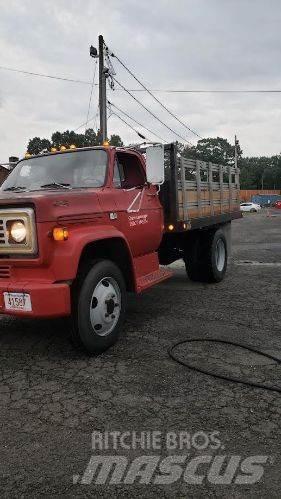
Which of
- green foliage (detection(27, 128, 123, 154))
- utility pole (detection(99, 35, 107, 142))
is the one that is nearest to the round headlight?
utility pole (detection(99, 35, 107, 142))

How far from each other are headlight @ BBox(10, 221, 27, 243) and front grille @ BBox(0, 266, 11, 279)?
32cm

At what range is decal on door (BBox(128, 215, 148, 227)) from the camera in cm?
494

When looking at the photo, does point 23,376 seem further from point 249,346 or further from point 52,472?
point 249,346

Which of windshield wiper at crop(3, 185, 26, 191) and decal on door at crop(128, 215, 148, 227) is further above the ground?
windshield wiper at crop(3, 185, 26, 191)

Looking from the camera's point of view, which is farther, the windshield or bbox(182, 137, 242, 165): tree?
bbox(182, 137, 242, 165): tree

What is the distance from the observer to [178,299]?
6527 millimetres

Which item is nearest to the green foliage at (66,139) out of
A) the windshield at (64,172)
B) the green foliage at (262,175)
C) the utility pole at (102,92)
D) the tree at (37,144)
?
the tree at (37,144)

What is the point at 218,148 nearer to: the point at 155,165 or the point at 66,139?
the point at 66,139

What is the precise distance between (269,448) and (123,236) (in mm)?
2528

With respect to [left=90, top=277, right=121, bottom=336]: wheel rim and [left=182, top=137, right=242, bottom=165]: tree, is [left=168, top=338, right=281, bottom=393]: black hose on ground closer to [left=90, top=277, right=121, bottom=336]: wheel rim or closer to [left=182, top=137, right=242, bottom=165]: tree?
[left=90, top=277, right=121, bottom=336]: wheel rim

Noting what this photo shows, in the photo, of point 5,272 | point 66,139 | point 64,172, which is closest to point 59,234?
point 5,272

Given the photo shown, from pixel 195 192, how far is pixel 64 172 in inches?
102

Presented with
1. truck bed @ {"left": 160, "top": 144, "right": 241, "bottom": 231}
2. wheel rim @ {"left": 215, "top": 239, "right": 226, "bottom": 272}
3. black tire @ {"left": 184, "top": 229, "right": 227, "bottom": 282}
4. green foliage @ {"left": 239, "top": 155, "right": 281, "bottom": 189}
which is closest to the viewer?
truck bed @ {"left": 160, "top": 144, "right": 241, "bottom": 231}

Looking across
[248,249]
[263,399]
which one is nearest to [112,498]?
[263,399]
